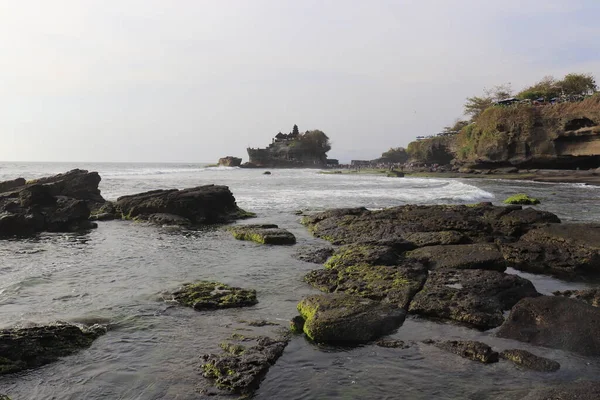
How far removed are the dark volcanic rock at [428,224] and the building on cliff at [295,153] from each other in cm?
11423

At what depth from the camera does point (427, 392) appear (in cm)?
538

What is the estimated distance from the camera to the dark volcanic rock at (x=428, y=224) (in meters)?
14.4

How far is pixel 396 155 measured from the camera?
154000 mm

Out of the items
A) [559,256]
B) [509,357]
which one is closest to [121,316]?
[509,357]

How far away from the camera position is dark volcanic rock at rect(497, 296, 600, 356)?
6.51 meters

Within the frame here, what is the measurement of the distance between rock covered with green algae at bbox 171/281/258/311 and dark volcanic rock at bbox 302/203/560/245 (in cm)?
513

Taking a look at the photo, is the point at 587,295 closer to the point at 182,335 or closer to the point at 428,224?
the point at 428,224

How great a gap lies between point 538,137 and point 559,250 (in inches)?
2095

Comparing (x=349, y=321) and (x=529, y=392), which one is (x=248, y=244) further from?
(x=529, y=392)

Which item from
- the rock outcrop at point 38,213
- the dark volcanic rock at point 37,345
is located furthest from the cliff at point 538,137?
the dark volcanic rock at point 37,345

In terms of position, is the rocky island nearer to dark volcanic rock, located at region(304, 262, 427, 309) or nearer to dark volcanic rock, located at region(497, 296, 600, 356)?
dark volcanic rock, located at region(304, 262, 427, 309)

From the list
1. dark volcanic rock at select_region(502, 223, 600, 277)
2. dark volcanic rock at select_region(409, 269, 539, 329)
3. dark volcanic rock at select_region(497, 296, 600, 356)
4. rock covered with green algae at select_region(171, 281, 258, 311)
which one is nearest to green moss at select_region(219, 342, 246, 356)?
rock covered with green algae at select_region(171, 281, 258, 311)

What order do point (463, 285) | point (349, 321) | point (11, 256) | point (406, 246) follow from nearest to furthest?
point (349, 321)
point (463, 285)
point (406, 246)
point (11, 256)

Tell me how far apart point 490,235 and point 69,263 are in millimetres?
13905
